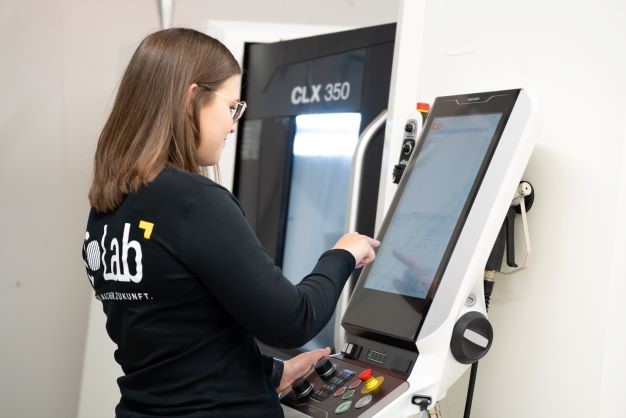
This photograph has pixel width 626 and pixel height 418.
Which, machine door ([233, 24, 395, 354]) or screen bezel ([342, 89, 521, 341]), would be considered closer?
screen bezel ([342, 89, 521, 341])

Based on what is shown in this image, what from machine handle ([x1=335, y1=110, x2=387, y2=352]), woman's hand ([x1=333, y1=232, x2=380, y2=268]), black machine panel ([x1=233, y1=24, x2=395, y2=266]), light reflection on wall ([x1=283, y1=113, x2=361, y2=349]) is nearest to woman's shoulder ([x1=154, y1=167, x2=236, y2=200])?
woman's hand ([x1=333, y1=232, x2=380, y2=268])

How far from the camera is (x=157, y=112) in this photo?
126 centimetres

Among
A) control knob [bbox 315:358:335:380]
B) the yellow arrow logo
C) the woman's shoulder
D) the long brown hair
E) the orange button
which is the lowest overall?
control knob [bbox 315:358:335:380]

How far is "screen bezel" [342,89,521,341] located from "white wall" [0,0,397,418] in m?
1.80

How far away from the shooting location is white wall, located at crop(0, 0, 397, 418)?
3.10 metres

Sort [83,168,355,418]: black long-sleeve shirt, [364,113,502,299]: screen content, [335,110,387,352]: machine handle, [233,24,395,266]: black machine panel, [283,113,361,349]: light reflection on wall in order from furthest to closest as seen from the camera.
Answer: [283,113,361,349]: light reflection on wall → [233,24,395,266]: black machine panel → [335,110,387,352]: machine handle → [364,113,502,299]: screen content → [83,168,355,418]: black long-sleeve shirt

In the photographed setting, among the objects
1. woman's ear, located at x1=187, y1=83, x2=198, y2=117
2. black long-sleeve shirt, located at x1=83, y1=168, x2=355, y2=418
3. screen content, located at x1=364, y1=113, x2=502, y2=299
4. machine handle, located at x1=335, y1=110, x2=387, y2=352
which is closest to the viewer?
black long-sleeve shirt, located at x1=83, y1=168, x2=355, y2=418

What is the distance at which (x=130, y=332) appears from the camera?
4.06 ft

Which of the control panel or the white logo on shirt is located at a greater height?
the white logo on shirt

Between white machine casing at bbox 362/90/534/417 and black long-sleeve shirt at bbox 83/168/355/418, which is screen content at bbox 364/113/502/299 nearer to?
white machine casing at bbox 362/90/534/417

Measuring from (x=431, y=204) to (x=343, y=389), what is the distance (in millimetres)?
399

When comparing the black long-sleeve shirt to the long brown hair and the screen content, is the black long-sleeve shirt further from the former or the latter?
the screen content
